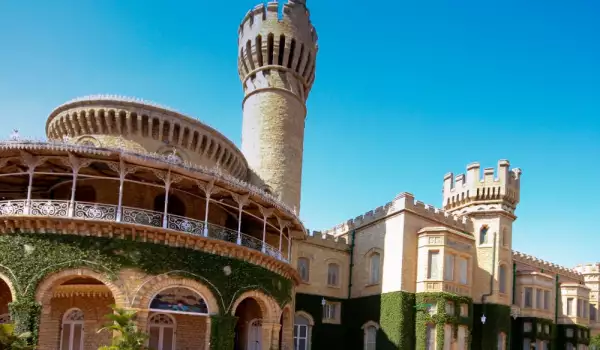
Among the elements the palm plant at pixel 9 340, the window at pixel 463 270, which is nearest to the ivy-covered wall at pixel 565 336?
the window at pixel 463 270

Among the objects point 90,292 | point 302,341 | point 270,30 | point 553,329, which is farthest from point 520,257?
point 90,292

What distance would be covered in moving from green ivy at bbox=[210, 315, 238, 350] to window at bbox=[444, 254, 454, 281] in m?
18.1

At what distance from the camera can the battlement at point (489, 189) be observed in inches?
1731

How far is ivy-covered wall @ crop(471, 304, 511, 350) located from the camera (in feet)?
134

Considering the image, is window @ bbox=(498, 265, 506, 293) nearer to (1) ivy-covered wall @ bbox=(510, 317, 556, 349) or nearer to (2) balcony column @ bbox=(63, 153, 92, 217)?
(1) ivy-covered wall @ bbox=(510, 317, 556, 349)

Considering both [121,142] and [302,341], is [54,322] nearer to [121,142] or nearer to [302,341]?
[121,142]

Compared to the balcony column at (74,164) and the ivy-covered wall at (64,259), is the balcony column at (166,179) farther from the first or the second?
the balcony column at (74,164)

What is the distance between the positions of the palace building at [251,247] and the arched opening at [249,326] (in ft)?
0.43

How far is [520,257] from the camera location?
48969mm

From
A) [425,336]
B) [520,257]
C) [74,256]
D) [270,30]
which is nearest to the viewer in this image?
[74,256]

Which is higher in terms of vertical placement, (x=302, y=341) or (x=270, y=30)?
(x=270, y=30)

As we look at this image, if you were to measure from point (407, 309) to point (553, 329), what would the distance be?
1949 cm

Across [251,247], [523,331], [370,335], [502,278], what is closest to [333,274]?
[370,335]

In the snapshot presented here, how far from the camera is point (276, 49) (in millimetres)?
44000
